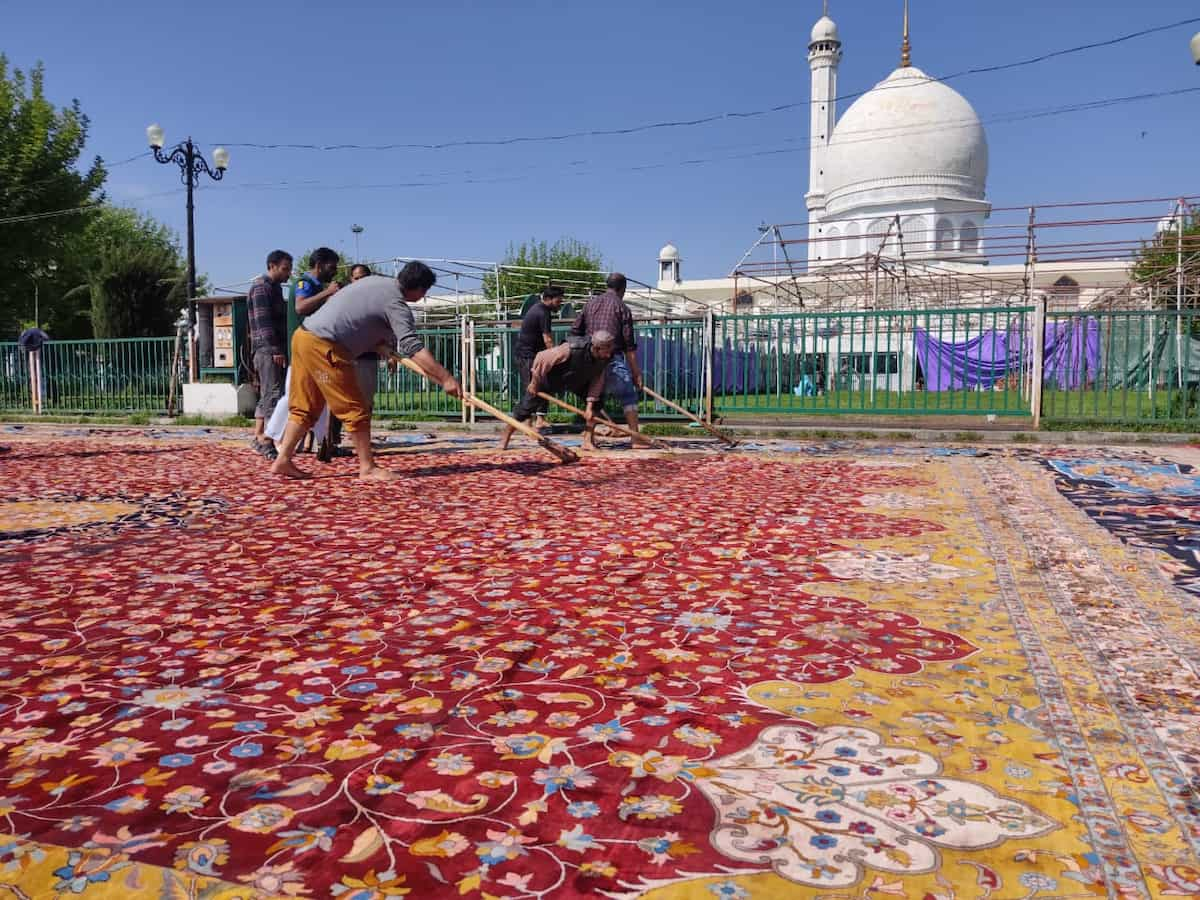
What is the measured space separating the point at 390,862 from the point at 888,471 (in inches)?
243

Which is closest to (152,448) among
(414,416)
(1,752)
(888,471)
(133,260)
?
(414,416)

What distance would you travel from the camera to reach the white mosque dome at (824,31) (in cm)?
5303

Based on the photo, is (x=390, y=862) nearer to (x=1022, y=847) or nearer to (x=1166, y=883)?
(x=1022, y=847)

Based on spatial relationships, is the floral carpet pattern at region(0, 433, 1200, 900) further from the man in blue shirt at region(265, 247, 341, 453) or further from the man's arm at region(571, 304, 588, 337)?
the man's arm at region(571, 304, 588, 337)

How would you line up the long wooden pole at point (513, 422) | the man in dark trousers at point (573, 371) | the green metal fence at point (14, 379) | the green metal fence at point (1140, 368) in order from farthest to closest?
the green metal fence at point (14, 379) < the green metal fence at point (1140, 368) < the man in dark trousers at point (573, 371) < the long wooden pole at point (513, 422)

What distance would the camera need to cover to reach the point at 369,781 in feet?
5.46

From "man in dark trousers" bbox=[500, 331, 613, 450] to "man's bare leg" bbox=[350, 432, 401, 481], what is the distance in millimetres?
1944

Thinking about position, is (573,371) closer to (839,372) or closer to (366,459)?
(366,459)

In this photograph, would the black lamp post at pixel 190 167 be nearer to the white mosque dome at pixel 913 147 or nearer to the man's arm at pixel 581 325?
the man's arm at pixel 581 325

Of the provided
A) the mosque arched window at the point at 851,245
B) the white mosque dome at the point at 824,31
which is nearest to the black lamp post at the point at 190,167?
the mosque arched window at the point at 851,245

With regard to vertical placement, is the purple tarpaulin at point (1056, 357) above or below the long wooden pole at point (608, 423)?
above

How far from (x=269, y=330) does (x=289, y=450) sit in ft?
5.50

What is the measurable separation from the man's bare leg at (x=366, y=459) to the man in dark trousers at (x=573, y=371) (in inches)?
76.5

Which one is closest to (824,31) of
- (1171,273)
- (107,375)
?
(1171,273)
